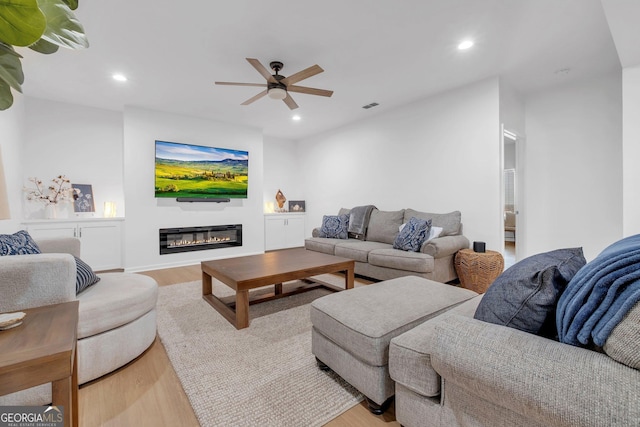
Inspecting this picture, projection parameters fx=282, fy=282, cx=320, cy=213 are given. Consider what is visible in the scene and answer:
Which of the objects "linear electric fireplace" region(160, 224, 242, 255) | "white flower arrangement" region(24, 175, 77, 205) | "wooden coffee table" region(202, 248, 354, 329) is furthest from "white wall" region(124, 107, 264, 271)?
"wooden coffee table" region(202, 248, 354, 329)

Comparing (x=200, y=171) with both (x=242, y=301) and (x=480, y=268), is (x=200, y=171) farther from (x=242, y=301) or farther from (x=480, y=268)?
(x=480, y=268)

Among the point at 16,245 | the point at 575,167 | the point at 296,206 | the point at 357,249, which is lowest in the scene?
the point at 357,249

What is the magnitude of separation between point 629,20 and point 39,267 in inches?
157

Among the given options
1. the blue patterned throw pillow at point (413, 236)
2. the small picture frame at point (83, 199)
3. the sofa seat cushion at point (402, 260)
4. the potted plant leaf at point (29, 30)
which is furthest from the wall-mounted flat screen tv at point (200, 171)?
the potted plant leaf at point (29, 30)

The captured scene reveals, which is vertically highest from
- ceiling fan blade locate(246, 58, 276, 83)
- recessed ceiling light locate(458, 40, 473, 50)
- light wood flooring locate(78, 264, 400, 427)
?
recessed ceiling light locate(458, 40, 473, 50)

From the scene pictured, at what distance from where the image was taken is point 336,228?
4.67 metres

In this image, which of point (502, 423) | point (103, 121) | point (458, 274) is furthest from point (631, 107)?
point (103, 121)

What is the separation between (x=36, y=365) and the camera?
2.60 ft

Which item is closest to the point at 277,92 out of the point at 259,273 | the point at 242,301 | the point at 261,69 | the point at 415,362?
the point at 261,69

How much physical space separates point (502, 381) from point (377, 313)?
27.7 inches

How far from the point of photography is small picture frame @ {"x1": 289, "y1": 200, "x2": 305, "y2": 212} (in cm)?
657

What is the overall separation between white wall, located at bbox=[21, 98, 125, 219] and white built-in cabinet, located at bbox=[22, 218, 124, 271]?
0.43 metres

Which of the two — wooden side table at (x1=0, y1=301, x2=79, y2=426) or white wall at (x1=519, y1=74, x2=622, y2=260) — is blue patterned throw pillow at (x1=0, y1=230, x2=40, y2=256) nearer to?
wooden side table at (x1=0, y1=301, x2=79, y2=426)

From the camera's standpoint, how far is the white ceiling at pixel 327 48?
7.43 ft
